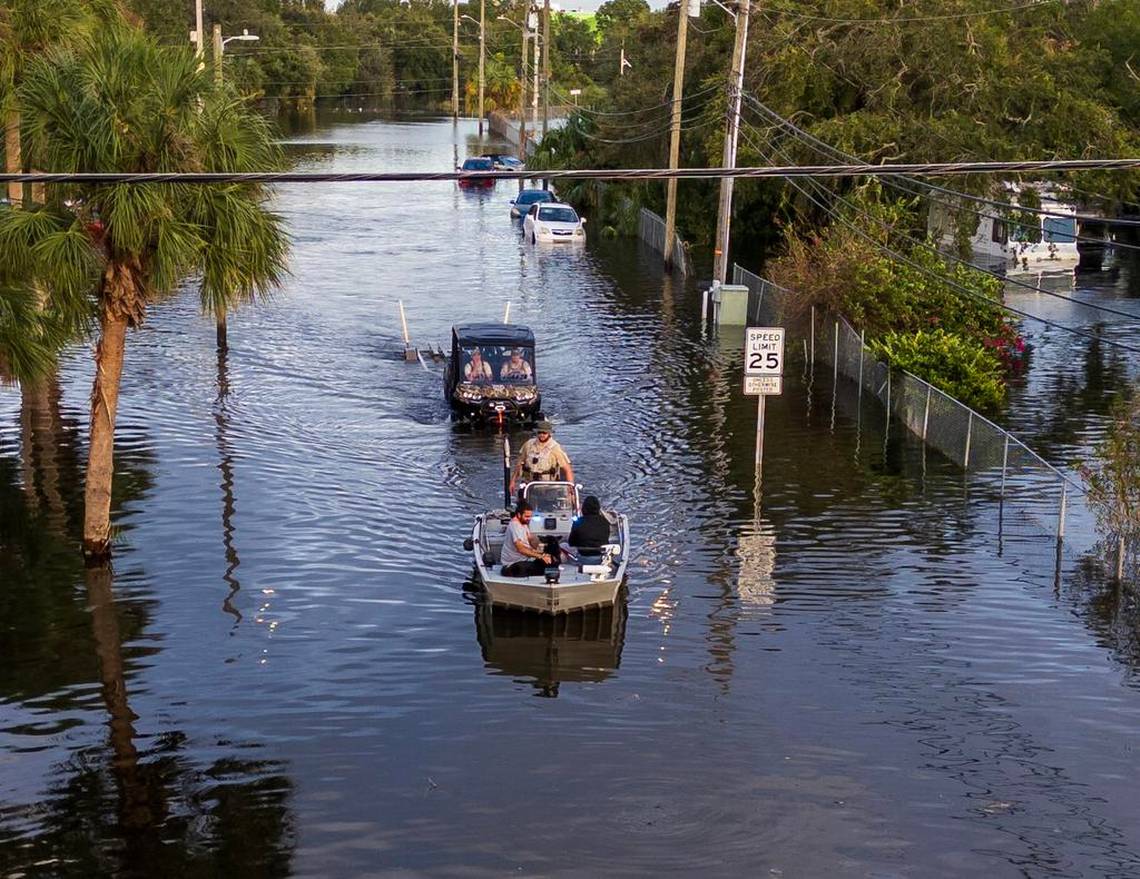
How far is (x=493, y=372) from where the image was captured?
33469 mm

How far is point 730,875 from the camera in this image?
14141 millimetres

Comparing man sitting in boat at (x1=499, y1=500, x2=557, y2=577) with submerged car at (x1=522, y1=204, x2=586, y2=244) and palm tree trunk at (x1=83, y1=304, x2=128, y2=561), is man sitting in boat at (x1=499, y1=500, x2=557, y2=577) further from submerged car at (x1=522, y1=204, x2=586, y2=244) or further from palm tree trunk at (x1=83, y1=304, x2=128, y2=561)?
submerged car at (x1=522, y1=204, x2=586, y2=244)

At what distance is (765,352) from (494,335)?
8.80m

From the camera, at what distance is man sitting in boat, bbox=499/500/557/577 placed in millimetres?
20578

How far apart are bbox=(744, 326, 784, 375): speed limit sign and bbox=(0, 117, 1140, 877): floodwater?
243 cm

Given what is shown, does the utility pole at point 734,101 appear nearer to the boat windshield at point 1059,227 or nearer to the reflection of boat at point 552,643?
the boat windshield at point 1059,227

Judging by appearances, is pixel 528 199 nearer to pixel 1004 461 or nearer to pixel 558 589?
pixel 1004 461

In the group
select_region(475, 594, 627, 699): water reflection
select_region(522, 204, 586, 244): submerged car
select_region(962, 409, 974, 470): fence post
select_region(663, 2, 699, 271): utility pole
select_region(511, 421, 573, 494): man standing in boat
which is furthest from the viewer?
select_region(522, 204, 586, 244): submerged car

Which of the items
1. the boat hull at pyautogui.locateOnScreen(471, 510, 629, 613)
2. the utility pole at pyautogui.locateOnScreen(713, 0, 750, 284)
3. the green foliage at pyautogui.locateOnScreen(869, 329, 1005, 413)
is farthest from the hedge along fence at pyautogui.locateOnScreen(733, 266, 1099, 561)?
the boat hull at pyautogui.locateOnScreen(471, 510, 629, 613)

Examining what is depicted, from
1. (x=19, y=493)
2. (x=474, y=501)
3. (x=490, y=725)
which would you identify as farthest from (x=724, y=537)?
(x=19, y=493)

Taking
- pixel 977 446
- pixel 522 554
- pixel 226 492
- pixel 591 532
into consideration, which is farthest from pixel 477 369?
pixel 522 554

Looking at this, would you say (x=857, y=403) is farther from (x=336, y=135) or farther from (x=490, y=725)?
(x=336, y=135)

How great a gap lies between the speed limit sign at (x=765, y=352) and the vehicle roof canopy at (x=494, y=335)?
7903 mm

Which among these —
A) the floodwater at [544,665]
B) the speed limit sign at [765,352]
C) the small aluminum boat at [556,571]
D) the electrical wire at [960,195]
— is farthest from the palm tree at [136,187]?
the electrical wire at [960,195]
